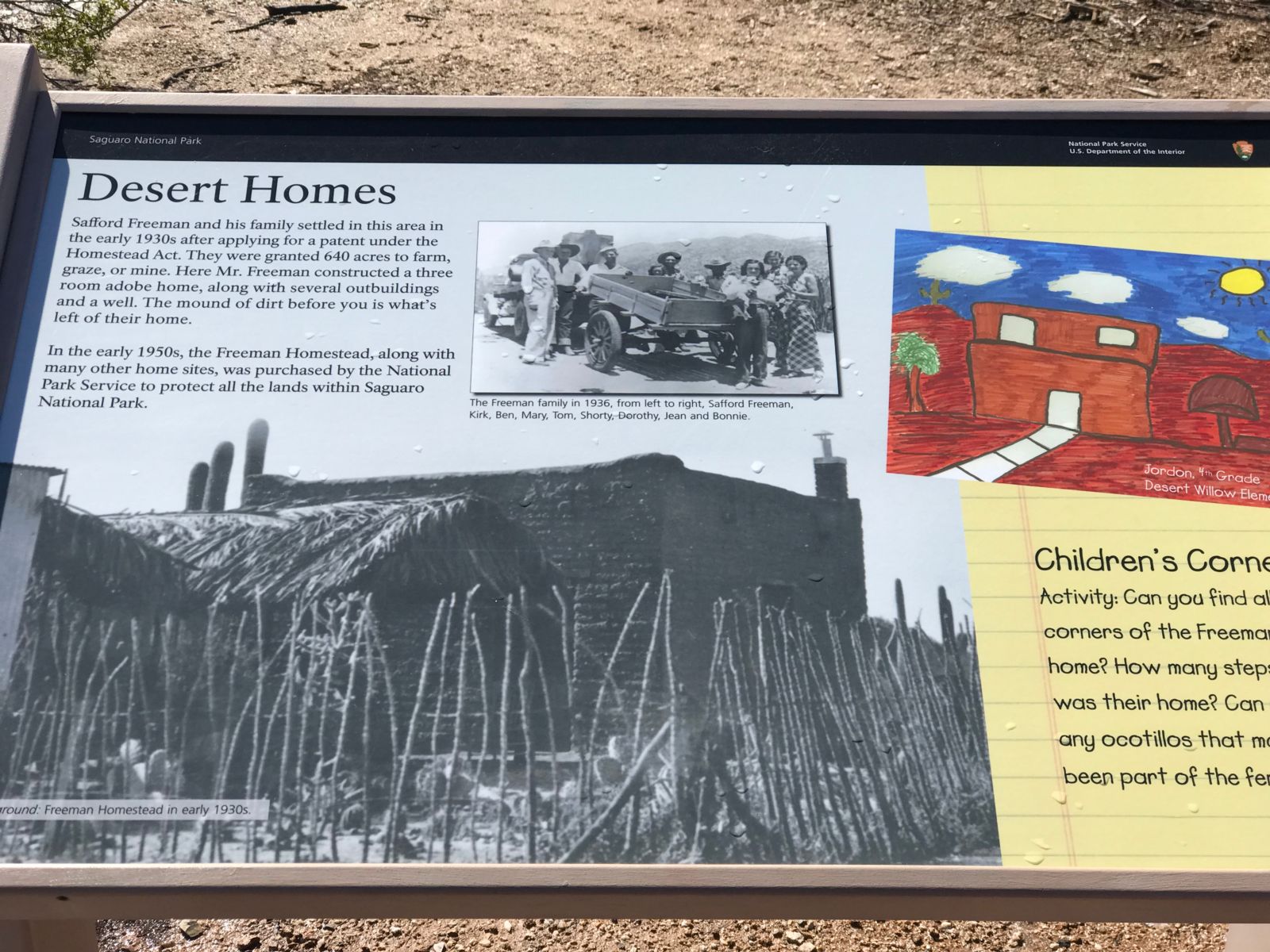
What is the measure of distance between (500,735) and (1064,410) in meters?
0.99

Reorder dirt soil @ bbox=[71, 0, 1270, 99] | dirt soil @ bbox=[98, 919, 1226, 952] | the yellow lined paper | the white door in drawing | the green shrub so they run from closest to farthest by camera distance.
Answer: the yellow lined paper < the white door in drawing < dirt soil @ bbox=[98, 919, 1226, 952] < the green shrub < dirt soil @ bbox=[71, 0, 1270, 99]

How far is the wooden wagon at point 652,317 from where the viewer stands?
1.59m

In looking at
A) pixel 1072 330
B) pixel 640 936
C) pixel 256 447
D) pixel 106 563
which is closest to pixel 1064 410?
pixel 1072 330

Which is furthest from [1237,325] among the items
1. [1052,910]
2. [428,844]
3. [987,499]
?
[428,844]

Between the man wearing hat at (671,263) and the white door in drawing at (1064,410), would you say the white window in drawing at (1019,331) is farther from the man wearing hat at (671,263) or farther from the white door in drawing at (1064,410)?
the man wearing hat at (671,263)

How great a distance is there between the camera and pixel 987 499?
58.9 inches

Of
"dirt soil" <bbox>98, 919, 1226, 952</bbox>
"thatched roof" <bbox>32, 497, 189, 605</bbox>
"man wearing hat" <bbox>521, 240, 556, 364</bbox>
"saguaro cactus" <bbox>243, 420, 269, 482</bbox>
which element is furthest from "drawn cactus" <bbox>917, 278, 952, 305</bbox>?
"dirt soil" <bbox>98, 919, 1226, 952</bbox>

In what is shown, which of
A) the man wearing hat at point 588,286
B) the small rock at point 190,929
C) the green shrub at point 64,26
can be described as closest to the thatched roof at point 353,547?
the man wearing hat at point 588,286

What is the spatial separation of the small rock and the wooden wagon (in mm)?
1998

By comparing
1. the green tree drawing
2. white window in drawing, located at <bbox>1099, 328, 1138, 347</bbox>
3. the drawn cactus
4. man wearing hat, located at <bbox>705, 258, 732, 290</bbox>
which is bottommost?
the green tree drawing

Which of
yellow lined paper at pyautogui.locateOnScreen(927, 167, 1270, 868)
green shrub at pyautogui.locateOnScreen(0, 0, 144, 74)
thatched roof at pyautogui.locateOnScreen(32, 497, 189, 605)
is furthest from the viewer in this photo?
green shrub at pyautogui.locateOnScreen(0, 0, 144, 74)

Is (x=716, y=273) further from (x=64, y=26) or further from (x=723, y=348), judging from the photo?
(x=64, y=26)

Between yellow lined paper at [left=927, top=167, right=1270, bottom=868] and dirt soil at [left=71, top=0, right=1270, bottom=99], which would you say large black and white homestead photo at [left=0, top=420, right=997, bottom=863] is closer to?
yellow lined paper at [left=927, top=167, right=1270, bottom=868]

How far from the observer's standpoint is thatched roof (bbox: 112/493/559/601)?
1.45 meters
